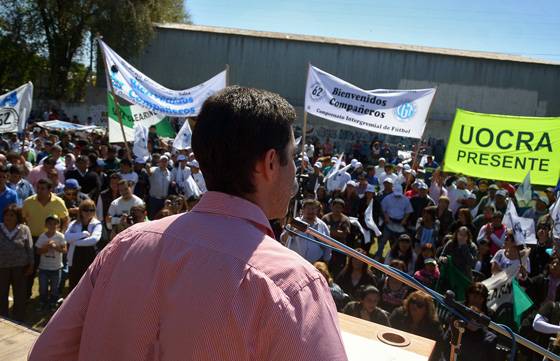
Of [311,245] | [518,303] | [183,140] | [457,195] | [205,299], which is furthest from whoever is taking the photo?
[183,140]

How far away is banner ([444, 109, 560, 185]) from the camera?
7508 mm

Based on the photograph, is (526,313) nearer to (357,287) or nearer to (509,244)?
(509,244)

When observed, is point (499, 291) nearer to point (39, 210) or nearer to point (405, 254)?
point (405, 254)

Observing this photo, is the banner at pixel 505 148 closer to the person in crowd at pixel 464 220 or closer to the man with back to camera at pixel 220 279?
the person in crowd at pixel 464 220

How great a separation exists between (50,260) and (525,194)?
6.52m

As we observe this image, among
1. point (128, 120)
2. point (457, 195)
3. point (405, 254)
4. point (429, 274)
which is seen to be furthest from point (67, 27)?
point (429, 274)

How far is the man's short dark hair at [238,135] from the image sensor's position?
0.97 metres

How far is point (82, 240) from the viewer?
5.65m

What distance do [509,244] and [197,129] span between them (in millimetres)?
5897

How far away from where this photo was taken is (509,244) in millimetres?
6051

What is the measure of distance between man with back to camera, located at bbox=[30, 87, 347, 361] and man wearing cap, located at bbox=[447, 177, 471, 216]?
8.49m

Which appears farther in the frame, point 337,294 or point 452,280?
point 452,280

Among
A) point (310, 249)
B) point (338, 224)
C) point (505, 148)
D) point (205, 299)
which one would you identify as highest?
point (205, 299)

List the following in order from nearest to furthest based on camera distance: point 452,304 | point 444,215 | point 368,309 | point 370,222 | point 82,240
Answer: point 452,304
point 368,309
point 82,240
point 370,222
point 444,215
